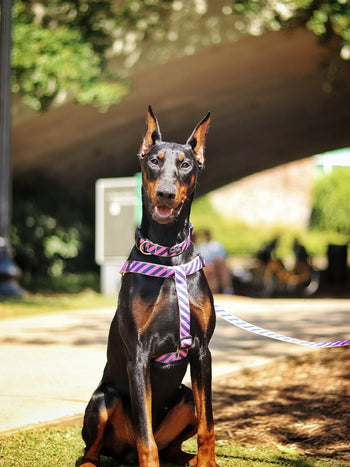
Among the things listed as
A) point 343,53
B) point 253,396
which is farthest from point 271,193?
point 253,396

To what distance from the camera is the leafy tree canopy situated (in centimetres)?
1198

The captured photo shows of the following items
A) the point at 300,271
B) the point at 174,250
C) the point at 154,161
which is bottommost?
the point at 300,271

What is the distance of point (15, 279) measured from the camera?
35.5 feet

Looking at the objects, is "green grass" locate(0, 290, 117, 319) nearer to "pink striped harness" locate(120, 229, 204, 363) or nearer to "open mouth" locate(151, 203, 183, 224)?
"pink striped harness" locate(120, 229, 204, 363)

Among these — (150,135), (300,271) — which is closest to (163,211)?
(150,135)

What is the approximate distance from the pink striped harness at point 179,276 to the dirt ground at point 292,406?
4.00ft

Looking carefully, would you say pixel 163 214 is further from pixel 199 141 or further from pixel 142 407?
pixel 142 407

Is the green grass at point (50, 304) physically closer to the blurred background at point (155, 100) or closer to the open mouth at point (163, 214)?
the blurred background at point (155, 100)

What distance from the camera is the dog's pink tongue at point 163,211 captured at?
2.96 metres

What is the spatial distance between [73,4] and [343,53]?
192 inches

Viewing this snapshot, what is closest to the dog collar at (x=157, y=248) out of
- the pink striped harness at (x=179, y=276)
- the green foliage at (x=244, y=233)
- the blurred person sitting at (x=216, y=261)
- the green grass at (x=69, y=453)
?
the pink striped harness at (x=179, y=276)

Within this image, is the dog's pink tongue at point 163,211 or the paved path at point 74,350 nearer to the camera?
the dog's pink tongue at point 163,211

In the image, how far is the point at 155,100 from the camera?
1472 cm

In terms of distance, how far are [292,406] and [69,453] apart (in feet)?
5.72
